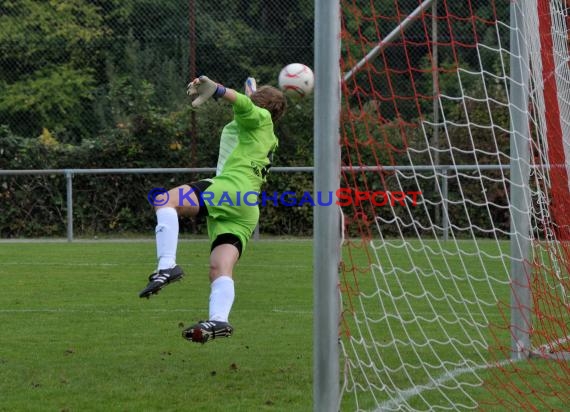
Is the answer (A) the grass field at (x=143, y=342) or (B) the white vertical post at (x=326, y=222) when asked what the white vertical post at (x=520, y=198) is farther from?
(B) the white vertical post at (x=326, y=222)

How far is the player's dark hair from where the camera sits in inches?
277

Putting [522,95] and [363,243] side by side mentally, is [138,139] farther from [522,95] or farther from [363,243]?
[363,243]

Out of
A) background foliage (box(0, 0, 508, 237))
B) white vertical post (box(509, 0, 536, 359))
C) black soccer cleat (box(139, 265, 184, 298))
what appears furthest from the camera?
background foliage (box(0, 0, 508, 237))

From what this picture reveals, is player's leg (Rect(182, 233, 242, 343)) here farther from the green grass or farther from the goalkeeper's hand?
the goalkeeper's hand

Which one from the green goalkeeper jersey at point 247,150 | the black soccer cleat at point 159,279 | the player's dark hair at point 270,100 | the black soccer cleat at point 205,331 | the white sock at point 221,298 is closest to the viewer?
the black soccer cleat at point 205,331

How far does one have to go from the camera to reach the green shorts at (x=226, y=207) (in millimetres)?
6531

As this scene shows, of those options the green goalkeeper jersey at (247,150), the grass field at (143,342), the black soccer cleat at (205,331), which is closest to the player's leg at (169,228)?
the green goalkeeper jersey at (247,150)

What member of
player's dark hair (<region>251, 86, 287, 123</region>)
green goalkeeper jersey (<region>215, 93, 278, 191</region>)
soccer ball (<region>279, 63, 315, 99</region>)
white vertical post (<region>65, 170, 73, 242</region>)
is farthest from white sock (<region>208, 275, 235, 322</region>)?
white vertical post (<region>65, 170, 73, 242</region>)

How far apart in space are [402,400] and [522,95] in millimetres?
2322

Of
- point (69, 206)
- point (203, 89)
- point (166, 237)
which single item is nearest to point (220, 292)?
point (166, 237)

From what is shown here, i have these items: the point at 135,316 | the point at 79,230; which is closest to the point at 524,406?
the point at 135,316

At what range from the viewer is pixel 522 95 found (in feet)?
23.1

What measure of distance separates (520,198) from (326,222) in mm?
3067

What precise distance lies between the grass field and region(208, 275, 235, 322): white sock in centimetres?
46
